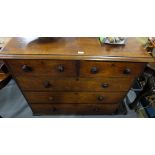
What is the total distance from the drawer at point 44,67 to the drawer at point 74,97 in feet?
0.90

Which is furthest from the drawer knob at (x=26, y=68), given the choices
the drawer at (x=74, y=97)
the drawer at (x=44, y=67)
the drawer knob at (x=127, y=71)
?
the drawer knob at (x=127, y=71)

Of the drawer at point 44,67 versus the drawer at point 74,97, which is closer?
the drawer at point 44,67

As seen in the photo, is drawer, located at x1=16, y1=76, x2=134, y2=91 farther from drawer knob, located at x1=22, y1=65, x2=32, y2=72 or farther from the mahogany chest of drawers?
drawer knob, located at x1=22, y1=65, x2=32, y2=72

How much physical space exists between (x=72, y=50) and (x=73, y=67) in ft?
0.41

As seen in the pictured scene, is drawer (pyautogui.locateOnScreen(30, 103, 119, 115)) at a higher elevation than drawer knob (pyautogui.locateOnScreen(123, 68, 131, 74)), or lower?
lower

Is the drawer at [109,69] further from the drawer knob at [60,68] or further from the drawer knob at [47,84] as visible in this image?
the drawer knob at [47,84]

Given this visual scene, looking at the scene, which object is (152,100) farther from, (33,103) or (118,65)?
(33,103)

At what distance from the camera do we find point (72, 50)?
1.01 metres

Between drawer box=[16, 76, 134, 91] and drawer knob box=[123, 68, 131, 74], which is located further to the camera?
drawer box=[16, 76, 134, 91]

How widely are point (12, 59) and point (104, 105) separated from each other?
3.21 feet

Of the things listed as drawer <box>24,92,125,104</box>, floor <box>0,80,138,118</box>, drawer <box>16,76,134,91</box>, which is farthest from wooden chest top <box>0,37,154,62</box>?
floor <box>0,80,138,118</box>

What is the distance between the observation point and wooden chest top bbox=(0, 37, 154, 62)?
3.18ft

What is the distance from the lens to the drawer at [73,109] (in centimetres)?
151

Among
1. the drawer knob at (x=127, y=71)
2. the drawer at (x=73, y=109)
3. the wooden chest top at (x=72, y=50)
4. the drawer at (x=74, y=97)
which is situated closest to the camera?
the wooden chest top at (x=72, y=50)
